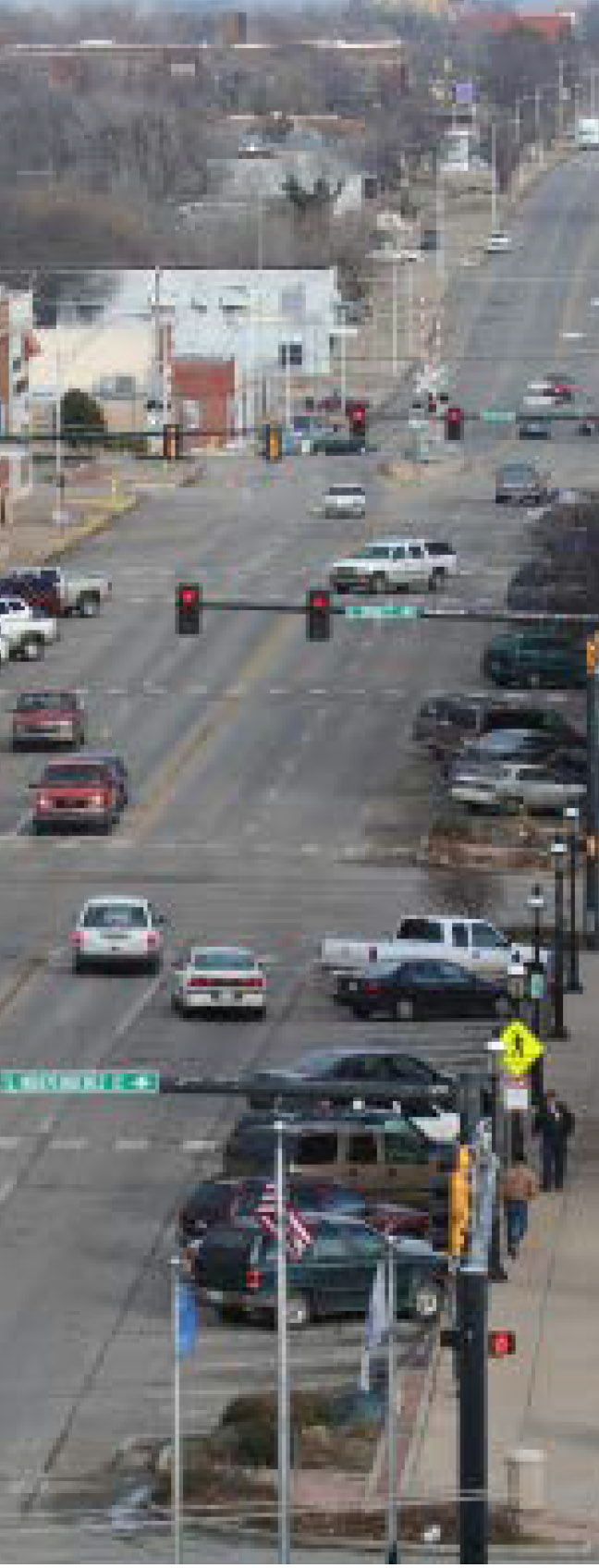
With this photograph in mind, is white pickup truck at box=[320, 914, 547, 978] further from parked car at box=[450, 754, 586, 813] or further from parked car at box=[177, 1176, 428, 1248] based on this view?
parked car at box=[177, 1176, 428, 1248]

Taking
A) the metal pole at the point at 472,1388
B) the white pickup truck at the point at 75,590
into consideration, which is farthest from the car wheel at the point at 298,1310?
the white pickup truck at the point at 75,590

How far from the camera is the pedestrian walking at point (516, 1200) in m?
51.8

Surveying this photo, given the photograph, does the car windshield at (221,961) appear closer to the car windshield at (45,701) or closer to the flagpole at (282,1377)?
the flagpole at (282,1377)

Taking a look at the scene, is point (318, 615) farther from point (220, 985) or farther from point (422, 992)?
point (220, 985)

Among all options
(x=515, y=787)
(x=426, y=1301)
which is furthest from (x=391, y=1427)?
(x=515, y=787)

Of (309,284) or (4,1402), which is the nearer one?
(4,1402)

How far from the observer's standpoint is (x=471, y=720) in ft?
304

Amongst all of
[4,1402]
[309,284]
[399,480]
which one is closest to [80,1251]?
[4,1402]

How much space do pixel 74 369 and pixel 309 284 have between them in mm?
26910

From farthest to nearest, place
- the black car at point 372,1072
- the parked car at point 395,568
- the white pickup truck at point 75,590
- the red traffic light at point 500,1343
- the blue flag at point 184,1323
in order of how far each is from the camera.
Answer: the parked car at point 395,568 < the white pickup truck at point 75,590 < the black car at point 372,1072 < the red traffic light at point 500,1343 < the blue flag at point 184,1323

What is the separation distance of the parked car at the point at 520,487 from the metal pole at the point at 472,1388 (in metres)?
98.9

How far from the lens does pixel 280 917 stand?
7475cm

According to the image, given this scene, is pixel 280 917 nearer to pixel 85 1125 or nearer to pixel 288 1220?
pixel 85 1125

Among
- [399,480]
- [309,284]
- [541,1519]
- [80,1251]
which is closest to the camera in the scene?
[541,1519]
